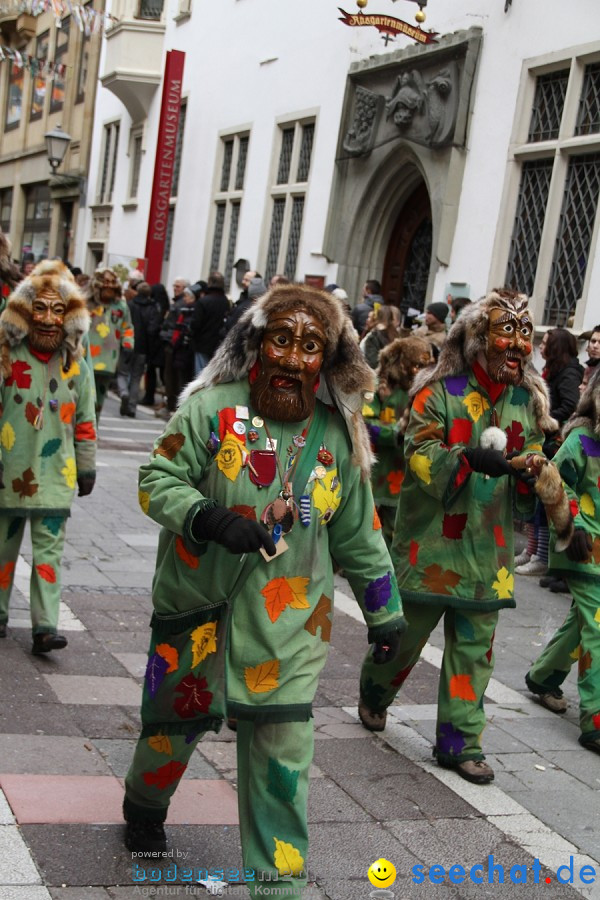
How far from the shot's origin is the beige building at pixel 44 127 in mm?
Answer: 29844

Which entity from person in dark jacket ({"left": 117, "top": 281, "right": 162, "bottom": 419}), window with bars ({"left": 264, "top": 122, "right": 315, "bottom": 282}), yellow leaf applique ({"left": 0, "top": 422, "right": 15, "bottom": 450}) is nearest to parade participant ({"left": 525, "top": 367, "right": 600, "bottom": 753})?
yellow leaf applique ({"left": 0, "top": 422, "right": 15, "bottom": 450})

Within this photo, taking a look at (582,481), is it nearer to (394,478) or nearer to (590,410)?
(590,410)

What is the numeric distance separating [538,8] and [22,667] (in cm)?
915

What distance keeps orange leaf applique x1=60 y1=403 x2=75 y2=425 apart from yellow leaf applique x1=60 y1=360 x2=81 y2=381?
134 mm

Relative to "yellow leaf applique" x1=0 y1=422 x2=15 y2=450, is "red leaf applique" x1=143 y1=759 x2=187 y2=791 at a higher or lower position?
lower

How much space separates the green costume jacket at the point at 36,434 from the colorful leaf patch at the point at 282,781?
298cm

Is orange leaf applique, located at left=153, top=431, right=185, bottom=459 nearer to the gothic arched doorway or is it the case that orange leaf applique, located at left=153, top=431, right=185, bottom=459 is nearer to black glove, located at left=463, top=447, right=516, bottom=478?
black glove, located at left=463, top=447, right=516, bottom=478

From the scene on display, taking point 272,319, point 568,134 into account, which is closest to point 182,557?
point 272,319

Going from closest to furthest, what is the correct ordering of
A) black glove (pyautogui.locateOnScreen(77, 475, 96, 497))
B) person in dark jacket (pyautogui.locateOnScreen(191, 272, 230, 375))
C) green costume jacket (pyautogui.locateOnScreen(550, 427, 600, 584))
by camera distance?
1. green costume jacket (pyautogui.locateOnScreen(550, 427, 600, 584))
2. black glove (pyautogui.locateOnScreen(77, 475, 96, 497))
3. person in dark jacket (pyautogui.locateOnScreen(191, 272, 230, 375))

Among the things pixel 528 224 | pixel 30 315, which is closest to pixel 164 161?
pixel 528 224

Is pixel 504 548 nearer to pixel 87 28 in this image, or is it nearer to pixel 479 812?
pixel 479 812

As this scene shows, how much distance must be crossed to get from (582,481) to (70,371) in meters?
2.57

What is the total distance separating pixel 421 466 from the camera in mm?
5184

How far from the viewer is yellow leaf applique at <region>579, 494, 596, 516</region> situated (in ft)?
19.2
